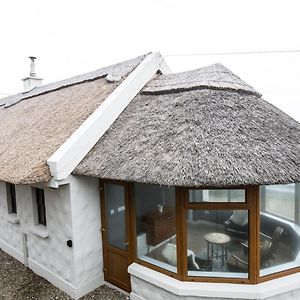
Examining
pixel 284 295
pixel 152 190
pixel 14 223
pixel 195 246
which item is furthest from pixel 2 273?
pixel 284 295

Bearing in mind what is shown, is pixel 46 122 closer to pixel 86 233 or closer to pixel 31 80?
pixel 86 233

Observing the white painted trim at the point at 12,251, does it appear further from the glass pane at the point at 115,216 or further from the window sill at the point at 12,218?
the glass pane at the point at 115,216

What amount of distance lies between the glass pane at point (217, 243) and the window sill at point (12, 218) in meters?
5.18

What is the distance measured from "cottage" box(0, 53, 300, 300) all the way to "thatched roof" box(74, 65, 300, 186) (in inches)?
1.0

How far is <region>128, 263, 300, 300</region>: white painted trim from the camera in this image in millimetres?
4359

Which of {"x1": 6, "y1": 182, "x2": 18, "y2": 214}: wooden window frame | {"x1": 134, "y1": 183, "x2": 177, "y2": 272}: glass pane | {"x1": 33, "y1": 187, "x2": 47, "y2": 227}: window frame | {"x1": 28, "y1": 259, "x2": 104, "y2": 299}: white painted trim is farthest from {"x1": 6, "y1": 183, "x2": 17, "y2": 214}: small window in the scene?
{"x1": 134, "y1": 183, "x2": 177, "y2": 272}: glass pane

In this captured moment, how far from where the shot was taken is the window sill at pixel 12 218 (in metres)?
7.26

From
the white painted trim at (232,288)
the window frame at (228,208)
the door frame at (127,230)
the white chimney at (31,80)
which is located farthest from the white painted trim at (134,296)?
the white chimney at (31,80)

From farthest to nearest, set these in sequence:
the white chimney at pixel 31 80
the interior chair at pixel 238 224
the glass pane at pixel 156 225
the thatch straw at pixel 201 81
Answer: the white chimney at pixel 31 80
the thatch straw at pixel 201 81
the glass pane at pixel 156 225
the interior chair at pixel 238 224

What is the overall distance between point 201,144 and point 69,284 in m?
4.32

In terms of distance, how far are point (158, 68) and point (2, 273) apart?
732cm

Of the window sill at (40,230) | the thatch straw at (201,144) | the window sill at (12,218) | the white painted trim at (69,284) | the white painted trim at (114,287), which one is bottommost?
the white painted trim at (114,287)

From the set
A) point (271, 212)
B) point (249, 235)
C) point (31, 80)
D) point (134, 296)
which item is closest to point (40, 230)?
point (134, 296)

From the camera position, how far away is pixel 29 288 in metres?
6.08
